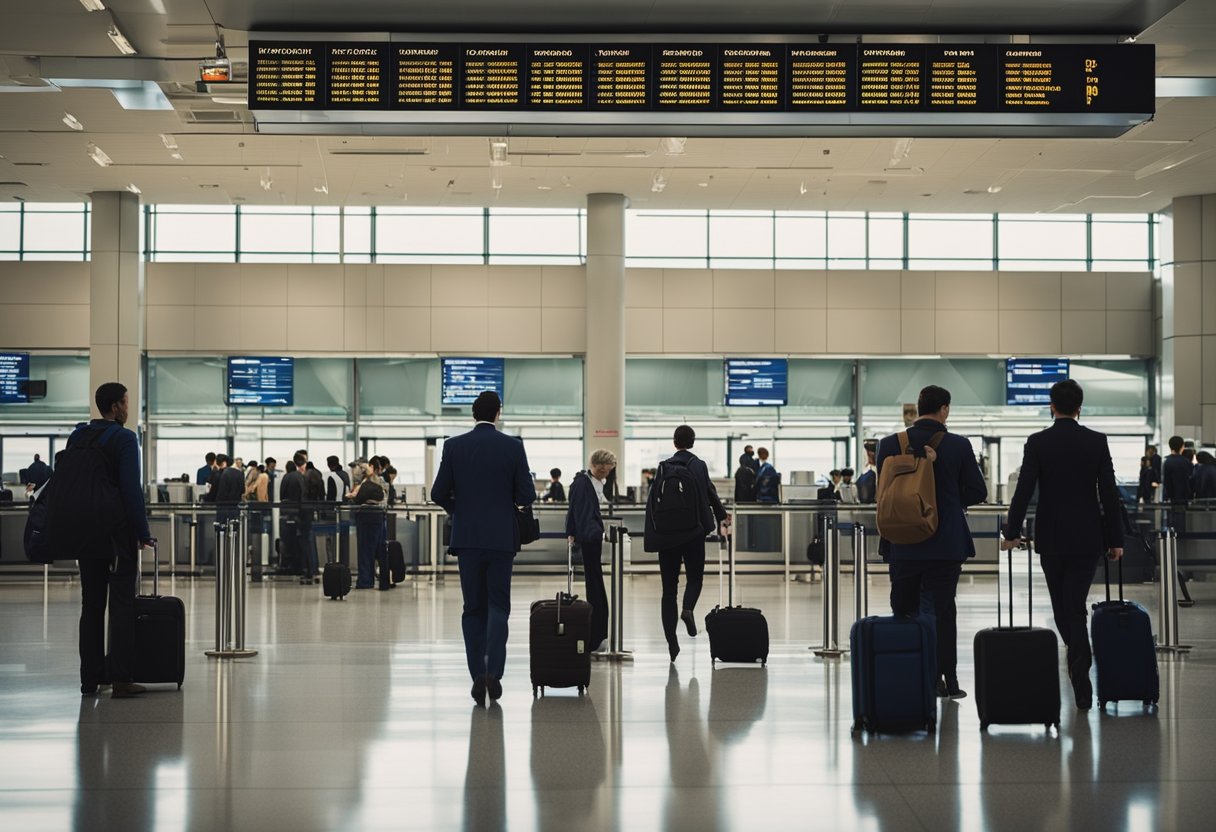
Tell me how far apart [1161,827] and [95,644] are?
19.4 ft

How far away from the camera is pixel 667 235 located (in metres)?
27.1

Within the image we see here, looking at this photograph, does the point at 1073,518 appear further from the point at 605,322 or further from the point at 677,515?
the point at 605,322

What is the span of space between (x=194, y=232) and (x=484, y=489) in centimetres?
2019

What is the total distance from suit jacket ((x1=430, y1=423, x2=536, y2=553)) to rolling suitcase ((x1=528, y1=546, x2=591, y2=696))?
1.61ft

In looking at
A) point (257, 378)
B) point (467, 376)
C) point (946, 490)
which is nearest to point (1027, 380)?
point (467, 376)

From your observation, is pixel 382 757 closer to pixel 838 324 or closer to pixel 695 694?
pixel 695 694

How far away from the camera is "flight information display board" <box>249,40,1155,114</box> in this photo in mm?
10336

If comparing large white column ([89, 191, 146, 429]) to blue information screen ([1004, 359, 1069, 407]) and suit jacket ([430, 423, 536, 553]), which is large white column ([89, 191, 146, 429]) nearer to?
blue information screen ([1004, 359, 1069, 407])

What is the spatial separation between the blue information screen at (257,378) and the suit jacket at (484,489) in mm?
18399

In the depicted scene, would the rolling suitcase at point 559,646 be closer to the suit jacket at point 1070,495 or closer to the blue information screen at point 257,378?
the suit jacket at point 1070,495

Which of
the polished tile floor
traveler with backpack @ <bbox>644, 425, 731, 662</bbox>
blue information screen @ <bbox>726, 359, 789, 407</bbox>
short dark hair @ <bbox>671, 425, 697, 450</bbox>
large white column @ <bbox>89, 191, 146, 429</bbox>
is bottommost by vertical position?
the polished tile floor

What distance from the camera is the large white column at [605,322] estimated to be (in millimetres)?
23391

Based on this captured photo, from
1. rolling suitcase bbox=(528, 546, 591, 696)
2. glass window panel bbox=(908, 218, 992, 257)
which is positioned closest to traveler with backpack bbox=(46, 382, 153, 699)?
rolling suitcase bbox=(528, 546, 591, 696)

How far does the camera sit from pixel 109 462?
8.15m
